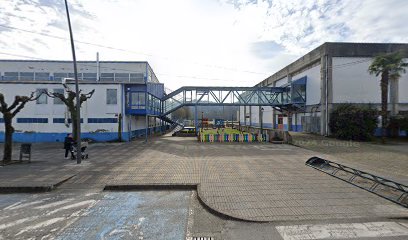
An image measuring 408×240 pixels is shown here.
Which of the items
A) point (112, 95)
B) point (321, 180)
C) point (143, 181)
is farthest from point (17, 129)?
point (321, 180)

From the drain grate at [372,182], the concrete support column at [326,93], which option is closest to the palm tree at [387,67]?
the concrete support column at [326,93]

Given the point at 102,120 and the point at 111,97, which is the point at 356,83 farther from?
the point at 102,120

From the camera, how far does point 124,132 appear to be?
69.6ft

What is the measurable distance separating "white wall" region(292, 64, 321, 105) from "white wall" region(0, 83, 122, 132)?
888 inches

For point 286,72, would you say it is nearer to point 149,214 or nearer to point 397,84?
point 397,84

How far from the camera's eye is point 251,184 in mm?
7215

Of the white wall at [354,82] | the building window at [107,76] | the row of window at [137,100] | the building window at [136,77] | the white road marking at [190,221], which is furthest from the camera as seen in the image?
the building window at [107,76]

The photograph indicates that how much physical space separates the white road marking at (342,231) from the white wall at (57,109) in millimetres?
19721

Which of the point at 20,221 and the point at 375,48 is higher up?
the point at 375,48

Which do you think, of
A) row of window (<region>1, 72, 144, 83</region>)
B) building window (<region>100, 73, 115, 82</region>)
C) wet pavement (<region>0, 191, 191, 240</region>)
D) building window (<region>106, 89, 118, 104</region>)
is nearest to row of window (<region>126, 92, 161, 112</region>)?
building window (<region>106, 89, 118, 104</region>)

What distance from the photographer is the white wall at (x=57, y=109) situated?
20.4 m

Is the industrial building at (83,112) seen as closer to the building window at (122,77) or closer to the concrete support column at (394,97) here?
the building window at (122,77)

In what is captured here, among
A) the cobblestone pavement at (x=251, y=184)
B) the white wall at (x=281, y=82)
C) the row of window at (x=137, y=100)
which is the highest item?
the white wall at (x=281, y=82)

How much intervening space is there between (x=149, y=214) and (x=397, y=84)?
30.9 meters
